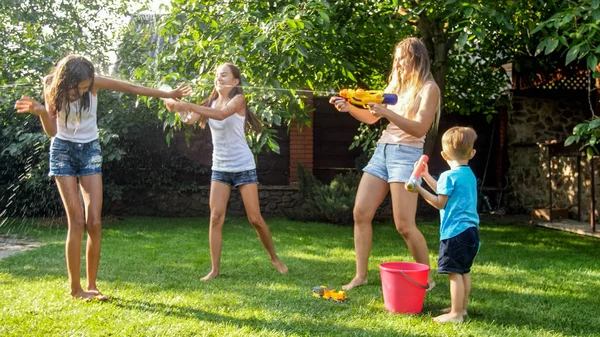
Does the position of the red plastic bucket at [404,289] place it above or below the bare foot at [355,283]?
above

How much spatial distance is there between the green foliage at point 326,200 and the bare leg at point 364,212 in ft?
15.3

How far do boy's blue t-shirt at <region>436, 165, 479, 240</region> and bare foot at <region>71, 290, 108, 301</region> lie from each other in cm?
207

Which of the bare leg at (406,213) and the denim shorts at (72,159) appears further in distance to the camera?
the bare leg at (406,213)

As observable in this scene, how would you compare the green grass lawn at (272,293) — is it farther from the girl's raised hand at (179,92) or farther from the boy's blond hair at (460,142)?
the girl's raised hand at (179,92)

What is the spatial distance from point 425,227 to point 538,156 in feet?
9.80

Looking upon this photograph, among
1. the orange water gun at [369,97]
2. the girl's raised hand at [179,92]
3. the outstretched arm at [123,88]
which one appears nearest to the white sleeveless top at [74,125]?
the outstretched arm at [123,88]

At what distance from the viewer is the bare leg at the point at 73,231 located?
391cm

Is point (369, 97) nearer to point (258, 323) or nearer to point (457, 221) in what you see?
point (457, 221)

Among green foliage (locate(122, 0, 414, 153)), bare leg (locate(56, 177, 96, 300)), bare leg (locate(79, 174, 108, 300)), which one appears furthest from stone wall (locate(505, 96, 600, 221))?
bare leg (locate(56, 177, 96, 300))

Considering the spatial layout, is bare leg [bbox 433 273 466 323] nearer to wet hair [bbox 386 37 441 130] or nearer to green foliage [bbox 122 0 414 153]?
wet hair [bbox 386 37 441 130]

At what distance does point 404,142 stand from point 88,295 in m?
2.19

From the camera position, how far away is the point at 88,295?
3.94 meters

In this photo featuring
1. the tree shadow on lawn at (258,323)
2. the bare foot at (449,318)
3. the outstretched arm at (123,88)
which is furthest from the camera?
the outstretched arm at (123,88)

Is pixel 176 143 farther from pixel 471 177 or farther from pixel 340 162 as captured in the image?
pixel 471 177
